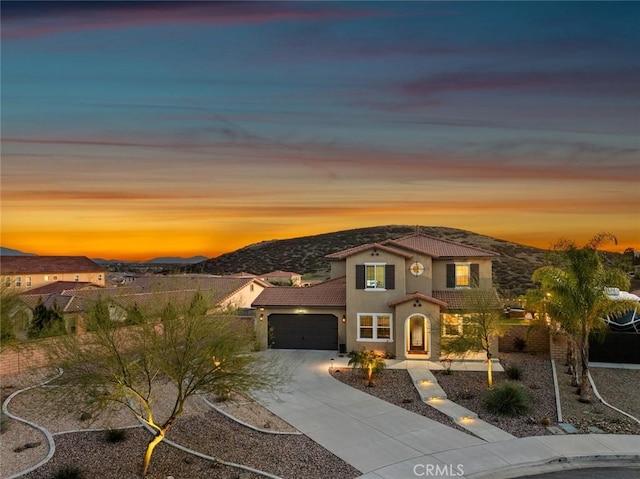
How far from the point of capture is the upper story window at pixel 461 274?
27.8m

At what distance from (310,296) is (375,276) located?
14.7 feet

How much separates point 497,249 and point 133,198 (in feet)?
276

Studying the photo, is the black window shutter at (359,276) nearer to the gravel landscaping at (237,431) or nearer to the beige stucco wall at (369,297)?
the beige stucco wall at (369,297)

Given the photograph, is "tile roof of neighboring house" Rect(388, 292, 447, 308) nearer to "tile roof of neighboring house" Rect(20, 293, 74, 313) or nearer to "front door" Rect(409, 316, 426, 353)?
"front door" Rect(409, 316, 426, 353)

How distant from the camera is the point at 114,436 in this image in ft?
48.7

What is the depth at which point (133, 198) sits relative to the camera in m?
32.3

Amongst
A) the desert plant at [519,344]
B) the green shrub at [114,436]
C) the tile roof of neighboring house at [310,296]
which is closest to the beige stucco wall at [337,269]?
the tile roof of neighboring house at [310,296]

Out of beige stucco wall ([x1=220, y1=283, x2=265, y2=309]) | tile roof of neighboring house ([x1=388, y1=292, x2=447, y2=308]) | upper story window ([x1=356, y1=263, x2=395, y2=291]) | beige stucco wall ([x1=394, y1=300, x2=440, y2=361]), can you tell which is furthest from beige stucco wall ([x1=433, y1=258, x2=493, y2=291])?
beige stucco wall ([x1=220, y1=283, x2=265, y2=309])

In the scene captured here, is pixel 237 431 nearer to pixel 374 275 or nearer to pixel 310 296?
pixel 374 275

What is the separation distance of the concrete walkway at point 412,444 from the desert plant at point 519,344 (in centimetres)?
1192

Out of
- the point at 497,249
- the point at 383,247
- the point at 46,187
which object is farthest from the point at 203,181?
the point at 497,249

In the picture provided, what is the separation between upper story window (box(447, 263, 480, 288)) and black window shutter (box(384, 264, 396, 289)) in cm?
352

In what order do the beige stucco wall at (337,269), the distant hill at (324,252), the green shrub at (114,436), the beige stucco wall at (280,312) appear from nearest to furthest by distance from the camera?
the green shrub at (114,436) → the beige stucco wall at (280,312) → the beige stucco wall at (337,269) → the distant hill at (324,252)

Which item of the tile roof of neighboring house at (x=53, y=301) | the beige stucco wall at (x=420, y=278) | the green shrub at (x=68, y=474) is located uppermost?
the beige stucco wall at (x=420, y=278)
